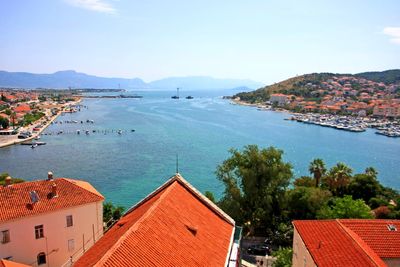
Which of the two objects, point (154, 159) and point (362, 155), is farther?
point (362, 155)

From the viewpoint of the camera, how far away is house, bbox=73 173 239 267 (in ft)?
35.8

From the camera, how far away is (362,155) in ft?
276

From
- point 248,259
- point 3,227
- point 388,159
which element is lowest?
point 388,159

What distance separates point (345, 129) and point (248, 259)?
355 ft

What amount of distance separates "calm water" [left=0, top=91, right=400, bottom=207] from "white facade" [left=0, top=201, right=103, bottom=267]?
70.9 ft

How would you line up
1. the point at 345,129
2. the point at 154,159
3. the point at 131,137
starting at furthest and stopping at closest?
the point at 345,129, the point at 131,137, the point at 154,159

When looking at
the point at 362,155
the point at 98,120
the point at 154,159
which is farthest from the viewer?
the point at 98,120

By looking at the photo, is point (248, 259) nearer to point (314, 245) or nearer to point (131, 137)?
point (314, 245)

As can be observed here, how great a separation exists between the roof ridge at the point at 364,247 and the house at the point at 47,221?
15.4m

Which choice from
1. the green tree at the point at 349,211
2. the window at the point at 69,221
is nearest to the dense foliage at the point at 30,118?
the window at the point at 69,221

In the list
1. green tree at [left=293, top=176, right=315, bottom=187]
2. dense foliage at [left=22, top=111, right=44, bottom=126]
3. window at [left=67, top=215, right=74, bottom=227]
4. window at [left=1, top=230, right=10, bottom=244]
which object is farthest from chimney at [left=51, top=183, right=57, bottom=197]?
dense foliage at [left=22, top=111, right=44, bottom=126]

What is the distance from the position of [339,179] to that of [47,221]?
32.1 meters

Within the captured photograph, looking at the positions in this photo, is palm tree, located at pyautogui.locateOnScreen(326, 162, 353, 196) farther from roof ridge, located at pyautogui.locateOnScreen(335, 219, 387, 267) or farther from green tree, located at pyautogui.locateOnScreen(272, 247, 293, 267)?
roof ridge, located at pyautogui.locateOnScreen(335, 219, 387, 267)

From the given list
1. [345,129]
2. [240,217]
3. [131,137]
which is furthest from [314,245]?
[345,129]
